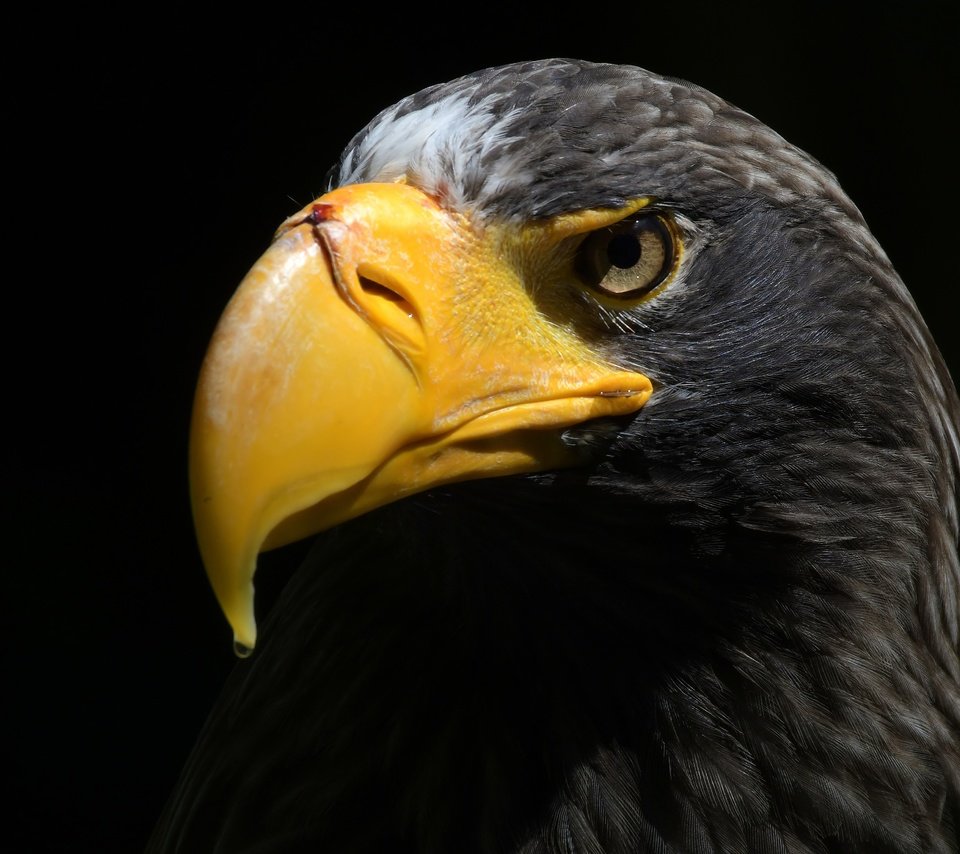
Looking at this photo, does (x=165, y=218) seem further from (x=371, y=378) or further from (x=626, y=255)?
(x=371, y=378)

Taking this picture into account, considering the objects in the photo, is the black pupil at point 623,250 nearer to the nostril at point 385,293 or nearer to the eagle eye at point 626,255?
the eagle eye at point 626,255

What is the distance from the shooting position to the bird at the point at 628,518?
5.02 ft

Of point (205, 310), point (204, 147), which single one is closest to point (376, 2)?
point (204, 147)

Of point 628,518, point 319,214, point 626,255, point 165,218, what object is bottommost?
point 165,218

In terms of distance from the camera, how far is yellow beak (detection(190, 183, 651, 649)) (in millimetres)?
1284

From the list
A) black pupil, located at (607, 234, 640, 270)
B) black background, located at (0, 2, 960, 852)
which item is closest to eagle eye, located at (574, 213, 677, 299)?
black pupil, located at (607, 234, 640, 270)

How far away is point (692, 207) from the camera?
1.60 meters

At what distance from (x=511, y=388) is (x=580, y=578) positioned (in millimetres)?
351

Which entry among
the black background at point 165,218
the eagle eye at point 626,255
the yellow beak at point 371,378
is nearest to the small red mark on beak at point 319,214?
the yellow beak at point 371,378

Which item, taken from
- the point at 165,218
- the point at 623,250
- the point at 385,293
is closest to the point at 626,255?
the point at 623,250

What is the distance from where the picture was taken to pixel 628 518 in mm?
1651

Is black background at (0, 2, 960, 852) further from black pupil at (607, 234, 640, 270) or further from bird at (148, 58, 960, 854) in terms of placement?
black pupil at (607, 234, 640, 270)

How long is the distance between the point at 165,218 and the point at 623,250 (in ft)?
10.5

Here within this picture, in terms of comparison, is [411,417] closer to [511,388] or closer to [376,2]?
[511,388]
